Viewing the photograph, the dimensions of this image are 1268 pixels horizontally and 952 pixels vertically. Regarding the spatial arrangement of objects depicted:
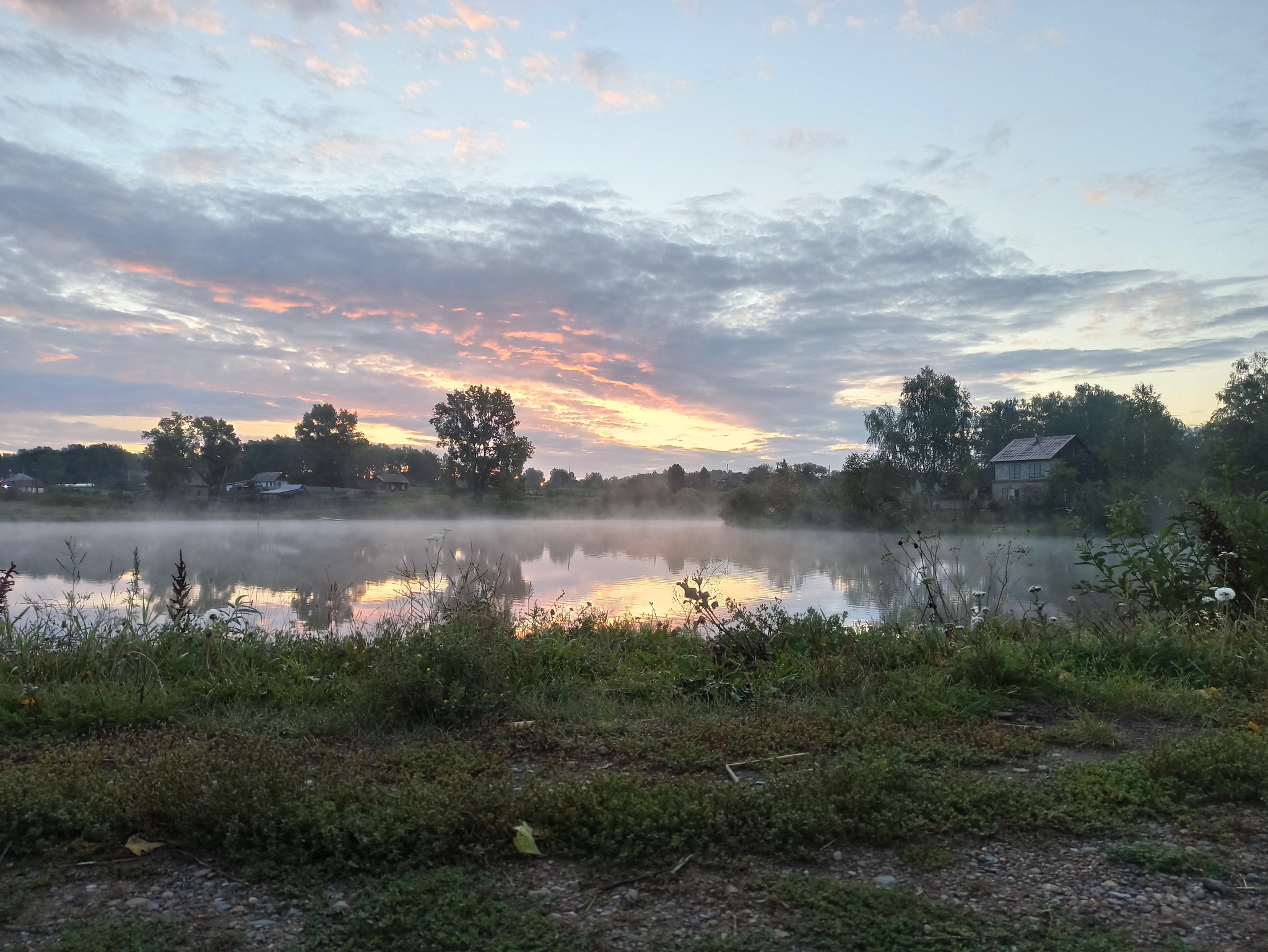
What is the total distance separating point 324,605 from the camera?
10516mm

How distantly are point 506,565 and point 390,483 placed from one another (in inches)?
1722

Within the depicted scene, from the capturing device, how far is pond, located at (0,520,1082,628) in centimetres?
Result: 1083

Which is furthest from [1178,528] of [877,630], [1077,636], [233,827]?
[233,827]

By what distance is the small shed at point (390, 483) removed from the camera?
5344cm

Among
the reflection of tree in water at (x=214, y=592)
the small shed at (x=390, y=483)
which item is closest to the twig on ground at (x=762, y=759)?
the reflection of tree in water at (x=214, y=592)

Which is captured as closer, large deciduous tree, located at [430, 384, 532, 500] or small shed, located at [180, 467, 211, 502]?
small shed, located at [180, 467, 211, 502]

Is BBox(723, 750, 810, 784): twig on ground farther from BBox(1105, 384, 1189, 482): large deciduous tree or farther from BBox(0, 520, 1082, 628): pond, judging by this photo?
BBox(1105, 384, 1189, 482): large deciduous tree

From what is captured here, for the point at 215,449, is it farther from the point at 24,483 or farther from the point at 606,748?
the point at 606,748

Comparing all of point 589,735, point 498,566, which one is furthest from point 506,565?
point 589,735

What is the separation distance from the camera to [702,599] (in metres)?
5.80

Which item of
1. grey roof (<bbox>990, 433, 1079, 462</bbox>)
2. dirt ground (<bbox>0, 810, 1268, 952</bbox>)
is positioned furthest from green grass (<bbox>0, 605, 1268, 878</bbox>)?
grey roof (<bbox>990, 433, 1079, 462</bbox>)

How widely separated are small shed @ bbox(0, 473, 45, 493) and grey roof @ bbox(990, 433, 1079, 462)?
48.2 metres

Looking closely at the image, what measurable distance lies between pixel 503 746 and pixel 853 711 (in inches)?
75.2

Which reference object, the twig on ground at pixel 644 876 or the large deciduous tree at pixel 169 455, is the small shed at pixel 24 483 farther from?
the twig on ground at pixel 644 876
